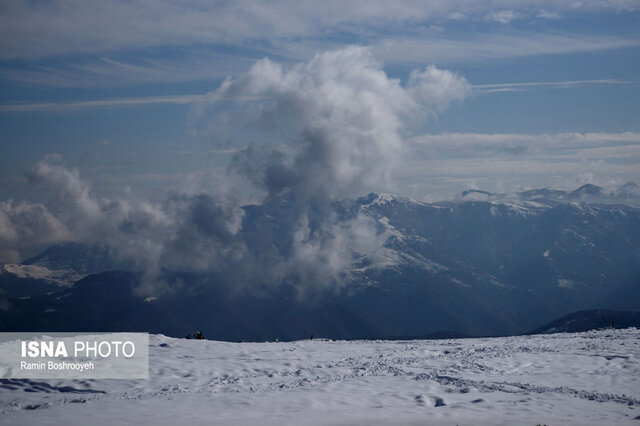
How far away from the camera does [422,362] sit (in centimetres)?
3186

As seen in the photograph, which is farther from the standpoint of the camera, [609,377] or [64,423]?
[609,377]

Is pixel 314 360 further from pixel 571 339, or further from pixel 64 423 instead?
pixel 571 339

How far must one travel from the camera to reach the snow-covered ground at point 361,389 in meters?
22.1

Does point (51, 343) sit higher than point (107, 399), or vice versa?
point (51, 343)

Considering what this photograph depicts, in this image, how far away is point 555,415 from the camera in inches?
850

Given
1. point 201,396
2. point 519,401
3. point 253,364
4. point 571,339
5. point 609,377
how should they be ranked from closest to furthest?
point 519,401 → point 201,396 → point 609,377 → point 253,364 → point 571,339

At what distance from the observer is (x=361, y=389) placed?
86.7 ft

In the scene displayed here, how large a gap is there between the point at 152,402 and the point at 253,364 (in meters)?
8.02

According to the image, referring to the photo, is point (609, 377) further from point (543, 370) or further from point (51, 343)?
point (51, 343)

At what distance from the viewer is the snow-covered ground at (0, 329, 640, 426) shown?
72.4 feet

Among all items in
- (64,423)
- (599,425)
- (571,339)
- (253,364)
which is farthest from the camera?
(571,339)

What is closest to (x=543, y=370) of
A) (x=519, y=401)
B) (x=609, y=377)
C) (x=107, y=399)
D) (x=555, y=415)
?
(x=609, y=377)

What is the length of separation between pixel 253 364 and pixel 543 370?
15067 millimetres

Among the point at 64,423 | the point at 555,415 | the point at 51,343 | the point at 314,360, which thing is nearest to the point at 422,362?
the point at 314,360
